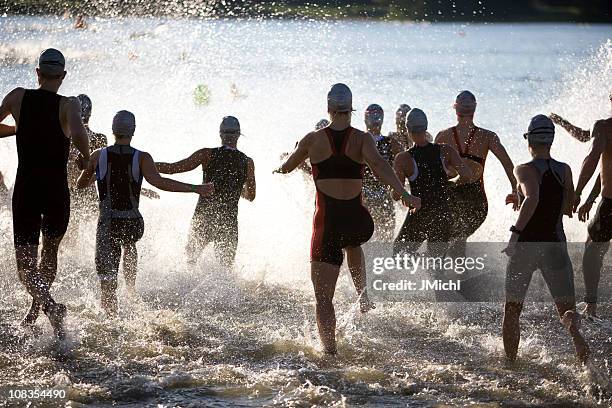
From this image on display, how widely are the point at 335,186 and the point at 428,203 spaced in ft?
6.26

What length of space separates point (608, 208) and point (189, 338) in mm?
3691

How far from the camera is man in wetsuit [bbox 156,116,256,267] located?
9.23 metres

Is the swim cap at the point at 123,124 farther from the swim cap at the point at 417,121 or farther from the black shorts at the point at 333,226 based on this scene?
the swim cap at the point at 417,121

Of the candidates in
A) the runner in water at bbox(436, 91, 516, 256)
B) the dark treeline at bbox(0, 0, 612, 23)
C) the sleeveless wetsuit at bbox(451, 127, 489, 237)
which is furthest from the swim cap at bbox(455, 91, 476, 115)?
the dark treeline at bbox(0, 0, 612, 23)

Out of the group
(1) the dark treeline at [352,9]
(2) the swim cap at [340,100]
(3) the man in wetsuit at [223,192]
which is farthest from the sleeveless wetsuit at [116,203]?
(1) the dark treeline at [352,9]

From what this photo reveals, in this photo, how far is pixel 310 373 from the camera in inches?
264

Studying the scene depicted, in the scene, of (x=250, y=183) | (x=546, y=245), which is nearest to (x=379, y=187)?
(x=250, y=183)

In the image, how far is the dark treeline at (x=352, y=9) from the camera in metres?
47.1

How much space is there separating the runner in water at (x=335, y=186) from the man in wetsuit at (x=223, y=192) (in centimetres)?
226

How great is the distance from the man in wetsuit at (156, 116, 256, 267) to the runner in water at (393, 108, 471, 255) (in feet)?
5.27

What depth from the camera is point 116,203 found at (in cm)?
793

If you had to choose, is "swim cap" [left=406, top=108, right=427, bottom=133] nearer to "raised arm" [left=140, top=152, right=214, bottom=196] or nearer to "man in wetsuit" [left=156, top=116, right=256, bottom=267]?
"man in wetsuit" [left=156, top=116, right=256, bottom=267]

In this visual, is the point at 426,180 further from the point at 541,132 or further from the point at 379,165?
the point at 541,132

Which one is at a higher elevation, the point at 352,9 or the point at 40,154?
the point at 352,9
